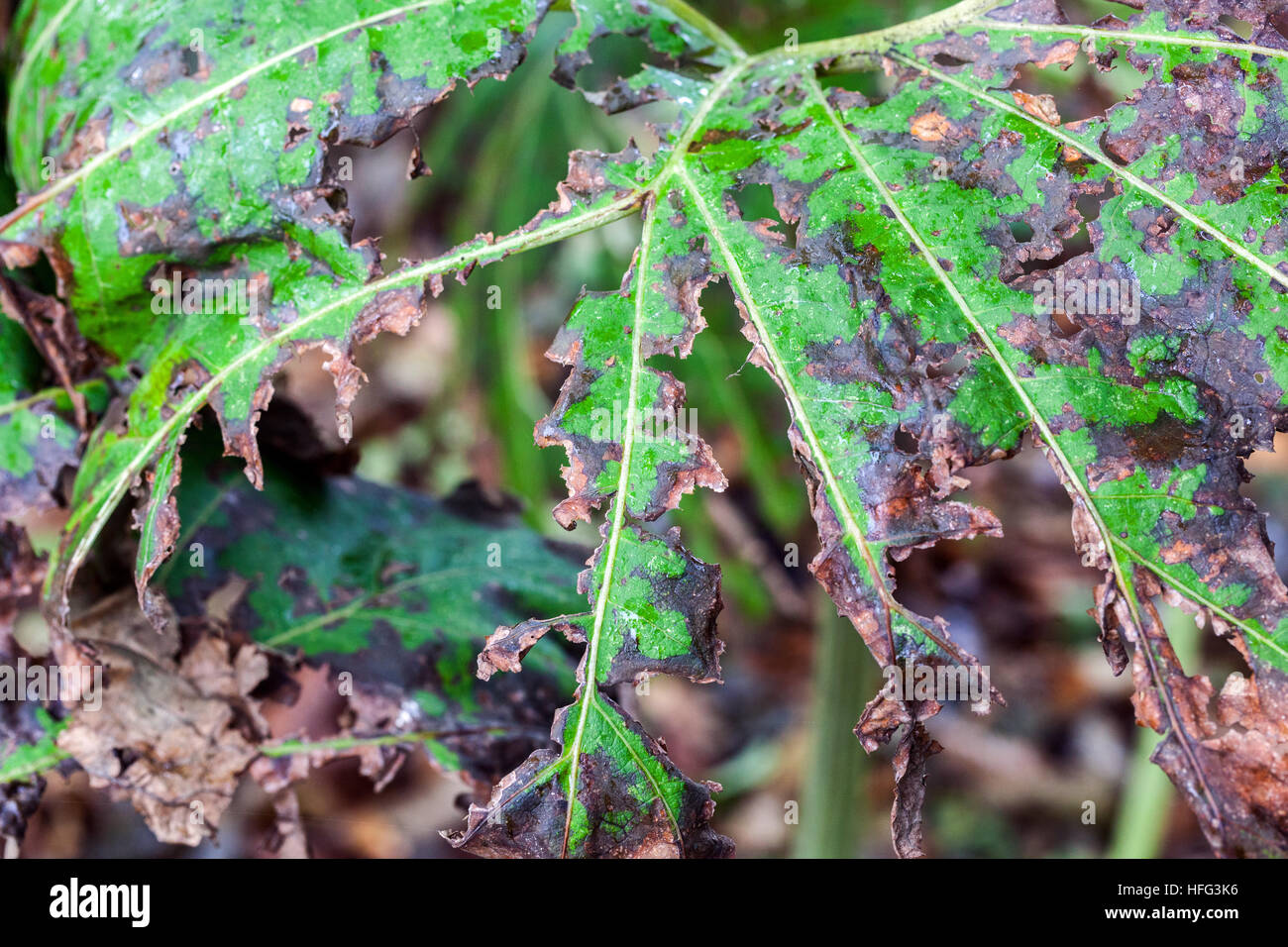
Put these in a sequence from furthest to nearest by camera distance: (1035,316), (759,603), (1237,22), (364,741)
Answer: (759,603)
(1237,22)
(364,741)
(1035,316)

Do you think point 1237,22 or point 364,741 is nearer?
point 364,741

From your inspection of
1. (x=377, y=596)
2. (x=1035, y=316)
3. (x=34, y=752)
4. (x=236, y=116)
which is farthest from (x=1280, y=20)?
(x=34, y=752)

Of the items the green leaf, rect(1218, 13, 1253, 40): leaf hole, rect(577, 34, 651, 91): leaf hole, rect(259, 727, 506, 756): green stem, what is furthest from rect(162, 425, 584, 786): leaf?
rect(577, 34, 651, 91): leaf hole

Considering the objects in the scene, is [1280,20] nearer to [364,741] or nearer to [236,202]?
[236,202]

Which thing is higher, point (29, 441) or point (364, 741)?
point (29, 441)

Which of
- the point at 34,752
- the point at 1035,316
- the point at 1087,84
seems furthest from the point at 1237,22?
the point at 34,752

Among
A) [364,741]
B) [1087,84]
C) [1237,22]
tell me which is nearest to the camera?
[364,741]

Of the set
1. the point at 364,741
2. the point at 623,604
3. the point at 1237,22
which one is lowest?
the point at 364,741
